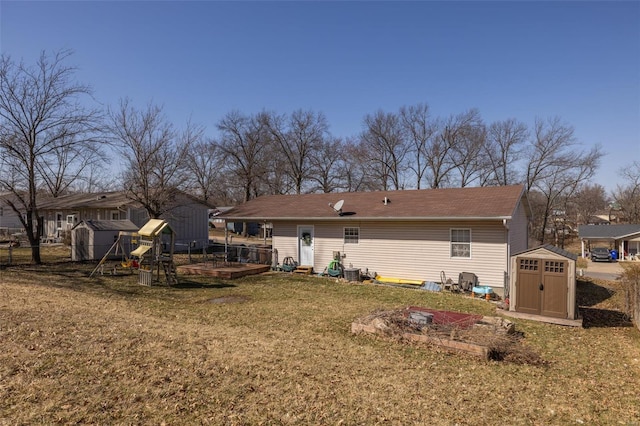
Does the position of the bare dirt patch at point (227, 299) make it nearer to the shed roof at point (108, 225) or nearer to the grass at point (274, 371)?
the grass at point (274, 371)

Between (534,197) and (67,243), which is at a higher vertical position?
(534,197)

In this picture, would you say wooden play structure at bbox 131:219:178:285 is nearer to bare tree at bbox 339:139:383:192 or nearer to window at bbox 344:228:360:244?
window at bbox 344:228:360:244

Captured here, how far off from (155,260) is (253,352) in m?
9.18

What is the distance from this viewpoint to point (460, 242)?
13.8 m

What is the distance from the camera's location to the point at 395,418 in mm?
4508

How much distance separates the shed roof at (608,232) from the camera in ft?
105

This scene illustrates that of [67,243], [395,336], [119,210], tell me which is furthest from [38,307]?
[67,243]

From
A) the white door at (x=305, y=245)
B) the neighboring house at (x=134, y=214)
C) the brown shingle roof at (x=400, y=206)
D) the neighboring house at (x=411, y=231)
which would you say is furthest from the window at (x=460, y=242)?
the neighboring house at (x=134, y=214)

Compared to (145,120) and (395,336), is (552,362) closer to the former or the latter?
(395,336)

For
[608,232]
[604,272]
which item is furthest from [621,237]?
[604,272]

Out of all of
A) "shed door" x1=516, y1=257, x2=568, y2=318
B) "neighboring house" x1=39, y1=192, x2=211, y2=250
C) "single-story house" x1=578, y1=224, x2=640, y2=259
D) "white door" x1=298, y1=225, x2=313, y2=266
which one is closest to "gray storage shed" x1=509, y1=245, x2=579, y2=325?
"shed door" x1=516, y1=257, x2=568, y2=318

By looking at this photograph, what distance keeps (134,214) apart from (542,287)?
77.9 feet

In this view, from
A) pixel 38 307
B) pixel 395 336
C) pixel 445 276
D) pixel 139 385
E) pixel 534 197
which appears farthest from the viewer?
pixel 534 197

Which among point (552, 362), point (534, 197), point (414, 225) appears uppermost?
point (534, 197)
